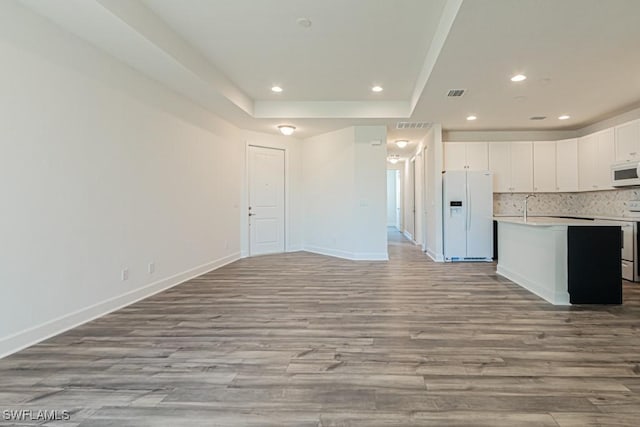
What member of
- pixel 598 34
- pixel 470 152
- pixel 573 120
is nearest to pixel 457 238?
pixel 470 152

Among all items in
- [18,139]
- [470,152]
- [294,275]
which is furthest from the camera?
[470,152]

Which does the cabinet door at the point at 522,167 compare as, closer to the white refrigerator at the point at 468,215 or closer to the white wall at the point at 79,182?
the white refrigerator at the point at 468,215

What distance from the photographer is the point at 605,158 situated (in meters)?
5.31

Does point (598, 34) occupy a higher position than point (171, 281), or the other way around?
point (598, 34)

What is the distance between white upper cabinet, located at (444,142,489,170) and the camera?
6.35m

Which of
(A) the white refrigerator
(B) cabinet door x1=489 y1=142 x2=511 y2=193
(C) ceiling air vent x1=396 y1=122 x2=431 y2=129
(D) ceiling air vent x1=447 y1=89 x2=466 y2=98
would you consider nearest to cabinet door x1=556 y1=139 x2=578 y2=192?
(B) cabinet door x1=489 y1=142 x2=511 y2=193

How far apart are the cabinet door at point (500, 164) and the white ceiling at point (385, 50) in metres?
0.83

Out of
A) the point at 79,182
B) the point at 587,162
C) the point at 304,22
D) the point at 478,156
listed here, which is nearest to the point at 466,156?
the point at 478,156

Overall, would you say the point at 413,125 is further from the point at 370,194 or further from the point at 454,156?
the point at 370,194

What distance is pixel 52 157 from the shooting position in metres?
2.65

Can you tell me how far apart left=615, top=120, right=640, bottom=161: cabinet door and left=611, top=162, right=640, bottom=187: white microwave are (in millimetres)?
118

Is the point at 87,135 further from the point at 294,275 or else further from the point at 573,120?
the point at 573,120

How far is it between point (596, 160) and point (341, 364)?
6.12 m

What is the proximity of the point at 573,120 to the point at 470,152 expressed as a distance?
71.6 inches
